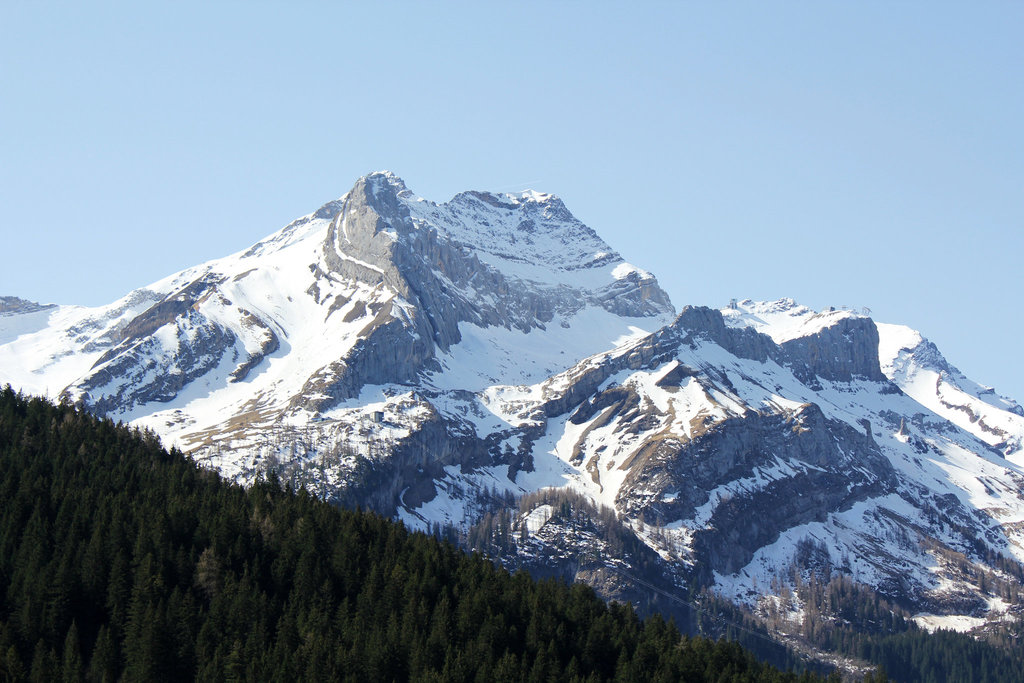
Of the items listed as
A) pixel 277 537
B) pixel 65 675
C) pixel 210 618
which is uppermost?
pixel 277 537

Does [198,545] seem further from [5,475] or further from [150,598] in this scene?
[5,475]

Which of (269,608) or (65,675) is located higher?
(269,608)

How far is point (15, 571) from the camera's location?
15638cm

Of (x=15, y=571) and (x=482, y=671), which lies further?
(x=15, y=571)

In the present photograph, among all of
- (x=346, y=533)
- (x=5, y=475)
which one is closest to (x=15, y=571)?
(x=5, y=475)

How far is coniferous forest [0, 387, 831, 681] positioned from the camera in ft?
470

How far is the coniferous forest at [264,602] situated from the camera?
14312 cm

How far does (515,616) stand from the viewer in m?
164

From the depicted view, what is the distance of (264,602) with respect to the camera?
511ft

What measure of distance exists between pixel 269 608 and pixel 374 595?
13659 mm

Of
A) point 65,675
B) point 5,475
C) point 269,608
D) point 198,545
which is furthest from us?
point 5,475

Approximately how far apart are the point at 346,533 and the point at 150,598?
31.3m

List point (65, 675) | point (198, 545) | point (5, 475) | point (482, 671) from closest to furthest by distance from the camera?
point (65, 675), point (482, 671), point (198, 545), point (5, 475)

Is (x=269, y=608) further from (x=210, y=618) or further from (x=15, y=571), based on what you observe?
(x=15, y=571)
